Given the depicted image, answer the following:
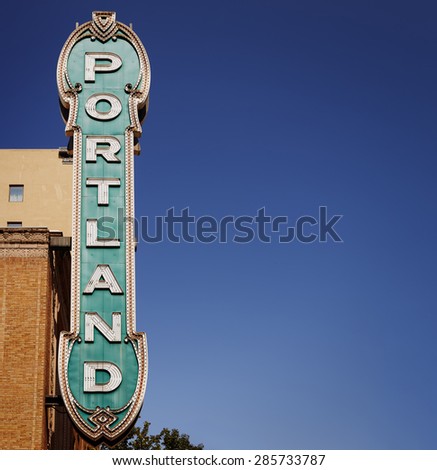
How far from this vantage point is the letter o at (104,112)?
3791 cm

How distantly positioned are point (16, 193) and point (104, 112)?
11.0 m

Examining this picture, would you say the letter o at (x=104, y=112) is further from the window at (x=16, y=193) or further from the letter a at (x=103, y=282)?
the window at (x=16, y=193)

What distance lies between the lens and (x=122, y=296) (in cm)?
3500

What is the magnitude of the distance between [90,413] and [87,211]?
6.78 metres

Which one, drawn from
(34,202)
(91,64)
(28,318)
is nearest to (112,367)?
(28,318)

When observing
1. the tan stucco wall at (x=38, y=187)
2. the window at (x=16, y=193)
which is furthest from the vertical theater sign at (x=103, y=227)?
the window at (x=16, y=193)

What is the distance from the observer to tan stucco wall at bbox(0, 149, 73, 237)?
156ft

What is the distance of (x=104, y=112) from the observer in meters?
38.1

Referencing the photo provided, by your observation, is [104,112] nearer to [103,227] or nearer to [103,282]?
[103,227]

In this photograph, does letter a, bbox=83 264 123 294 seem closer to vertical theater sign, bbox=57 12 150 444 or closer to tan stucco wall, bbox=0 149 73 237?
vertical theater sign, bbox=57 12 150 444

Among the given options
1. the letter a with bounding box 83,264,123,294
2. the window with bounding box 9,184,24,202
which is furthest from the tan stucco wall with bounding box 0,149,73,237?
the letter a with bounding box 83,264,123,294

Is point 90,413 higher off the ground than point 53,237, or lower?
lower

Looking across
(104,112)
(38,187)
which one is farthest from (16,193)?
(104,112)
